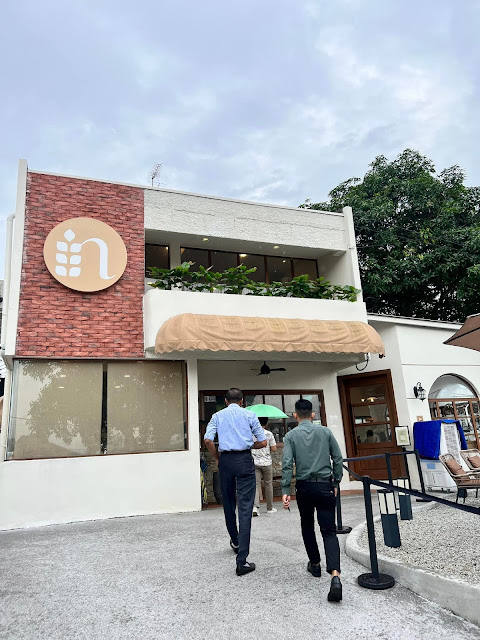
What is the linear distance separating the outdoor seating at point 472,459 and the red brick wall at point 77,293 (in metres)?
6.92

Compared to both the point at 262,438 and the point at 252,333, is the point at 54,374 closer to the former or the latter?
the point at 252,333

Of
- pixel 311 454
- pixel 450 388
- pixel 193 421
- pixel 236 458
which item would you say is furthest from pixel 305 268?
pixel 311 454

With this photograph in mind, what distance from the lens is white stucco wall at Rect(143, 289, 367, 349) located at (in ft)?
33.3

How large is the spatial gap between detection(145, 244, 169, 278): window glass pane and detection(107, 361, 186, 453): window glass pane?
2.94m

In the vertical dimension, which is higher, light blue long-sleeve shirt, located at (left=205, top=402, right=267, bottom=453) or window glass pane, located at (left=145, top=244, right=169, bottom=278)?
window glass pane, located at (left=145, top=244, right=169, bottom=278)

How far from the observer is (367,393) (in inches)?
522

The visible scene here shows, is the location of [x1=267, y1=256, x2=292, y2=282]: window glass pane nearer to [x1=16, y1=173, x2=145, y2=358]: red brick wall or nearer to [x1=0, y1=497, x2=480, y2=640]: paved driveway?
[x1=16, y1=173, x2=145, y2=358]: red brick wall

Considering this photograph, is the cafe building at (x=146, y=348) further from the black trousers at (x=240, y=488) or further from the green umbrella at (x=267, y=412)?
the black trousers at (x=240, y=488)

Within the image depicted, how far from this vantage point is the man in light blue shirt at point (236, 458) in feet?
15.8

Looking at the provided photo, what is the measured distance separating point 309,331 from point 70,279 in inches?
204

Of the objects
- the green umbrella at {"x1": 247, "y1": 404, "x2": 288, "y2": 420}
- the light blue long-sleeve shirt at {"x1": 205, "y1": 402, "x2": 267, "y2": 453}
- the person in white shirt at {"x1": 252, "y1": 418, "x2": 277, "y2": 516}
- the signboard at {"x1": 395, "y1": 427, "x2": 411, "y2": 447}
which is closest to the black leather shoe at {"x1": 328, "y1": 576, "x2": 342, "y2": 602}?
the light blue long-sleeve shirt at {"x1": 205, "y1": 402, "x2": 267, "y2": 453}

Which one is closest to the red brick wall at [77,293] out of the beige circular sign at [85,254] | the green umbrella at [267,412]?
the beige circular sign at [85,254]

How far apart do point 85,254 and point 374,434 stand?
8.67 m

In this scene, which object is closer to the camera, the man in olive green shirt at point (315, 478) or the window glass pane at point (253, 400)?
the man in olive green shirt at point (315, 478)
